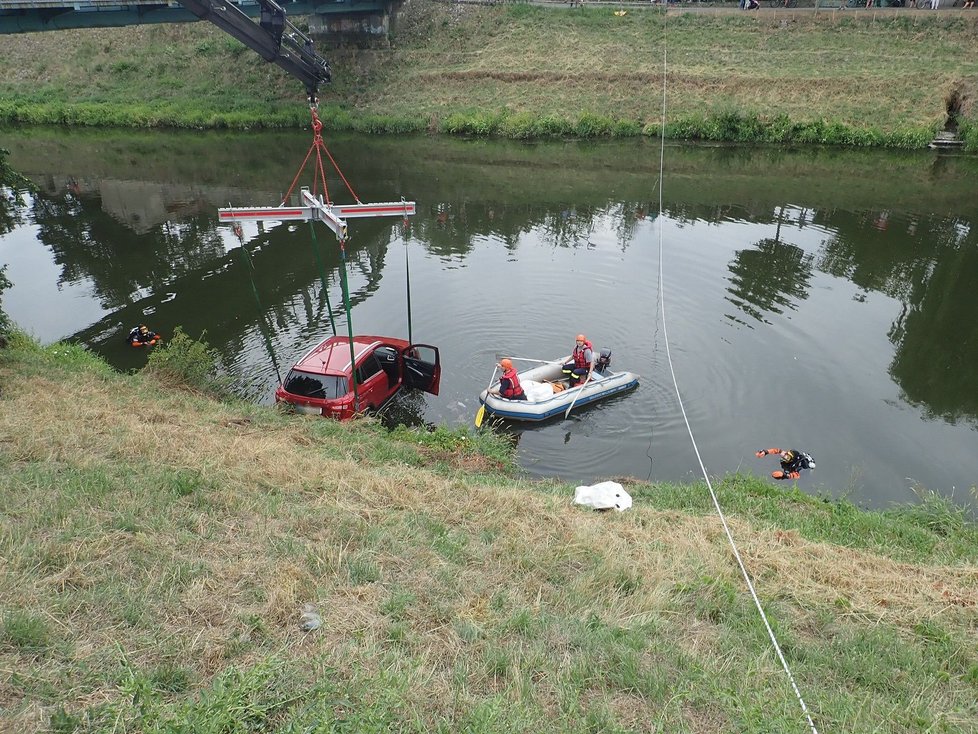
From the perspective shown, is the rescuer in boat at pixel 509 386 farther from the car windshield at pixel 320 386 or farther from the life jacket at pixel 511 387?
the car windshield at pixel 320 386

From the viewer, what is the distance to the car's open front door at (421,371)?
13.8 metres

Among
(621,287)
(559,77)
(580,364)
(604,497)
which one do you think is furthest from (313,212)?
(559,77)

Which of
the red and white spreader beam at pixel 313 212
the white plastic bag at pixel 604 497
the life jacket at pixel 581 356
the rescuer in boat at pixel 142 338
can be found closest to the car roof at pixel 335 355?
the red and white spreader beam at pixel 313 212

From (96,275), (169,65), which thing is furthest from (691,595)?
(169,65)

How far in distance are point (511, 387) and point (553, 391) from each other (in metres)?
1.22

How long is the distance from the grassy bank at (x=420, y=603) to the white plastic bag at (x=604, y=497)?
0.36 metres

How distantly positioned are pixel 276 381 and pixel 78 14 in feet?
92.2

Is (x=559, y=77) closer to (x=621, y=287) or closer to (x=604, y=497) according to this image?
(x=621, y=287)

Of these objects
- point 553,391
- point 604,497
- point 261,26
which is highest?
point 261,26

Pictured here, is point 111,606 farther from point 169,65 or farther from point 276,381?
point 169,65

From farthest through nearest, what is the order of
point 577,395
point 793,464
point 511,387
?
point 577,395 < point 511,387 < point 793,464

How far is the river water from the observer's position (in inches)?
533

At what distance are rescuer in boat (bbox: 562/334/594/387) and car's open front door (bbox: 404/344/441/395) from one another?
3.08 metres

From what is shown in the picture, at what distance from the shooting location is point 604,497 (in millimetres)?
9797
